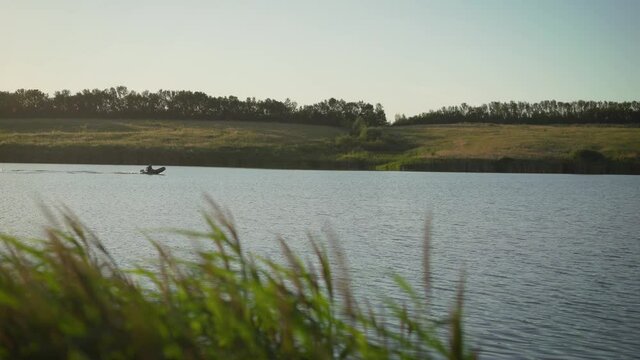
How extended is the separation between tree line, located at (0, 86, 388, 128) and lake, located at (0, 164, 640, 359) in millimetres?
119801

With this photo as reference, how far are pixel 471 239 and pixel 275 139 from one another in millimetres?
111682

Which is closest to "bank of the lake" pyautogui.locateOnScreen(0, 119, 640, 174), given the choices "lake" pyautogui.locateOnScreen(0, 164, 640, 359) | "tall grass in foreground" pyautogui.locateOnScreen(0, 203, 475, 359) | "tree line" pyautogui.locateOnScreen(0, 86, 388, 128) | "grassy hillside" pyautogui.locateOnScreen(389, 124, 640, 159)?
"grassy hillside" pyautogui.locateOnScreen(389, 124, 640, 159)

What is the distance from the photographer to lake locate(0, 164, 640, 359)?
50.2 feet

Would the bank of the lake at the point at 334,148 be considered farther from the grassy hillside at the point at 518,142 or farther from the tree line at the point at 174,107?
the tree line at the point at 174,107

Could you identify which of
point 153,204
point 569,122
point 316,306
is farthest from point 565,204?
point 569,122

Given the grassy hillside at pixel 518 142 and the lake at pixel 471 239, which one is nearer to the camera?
the lake at pixel 471 239

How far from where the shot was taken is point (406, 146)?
136875 mm

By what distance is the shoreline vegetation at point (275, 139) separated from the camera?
116m

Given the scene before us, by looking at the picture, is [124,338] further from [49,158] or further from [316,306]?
[49,158]

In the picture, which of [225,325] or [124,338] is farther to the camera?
A: [225,325]

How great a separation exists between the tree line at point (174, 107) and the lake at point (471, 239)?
119801 mm

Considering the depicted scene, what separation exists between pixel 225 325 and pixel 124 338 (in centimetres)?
77

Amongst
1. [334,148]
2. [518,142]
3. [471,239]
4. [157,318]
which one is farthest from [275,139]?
[157,318]

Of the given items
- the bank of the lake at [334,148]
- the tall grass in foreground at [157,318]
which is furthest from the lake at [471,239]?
the bank of the lake at [334,148]
